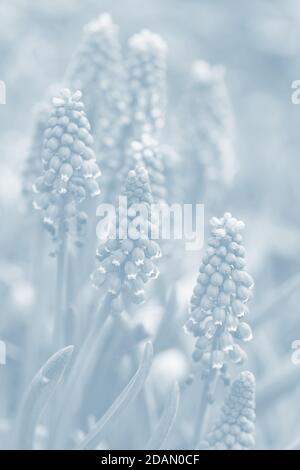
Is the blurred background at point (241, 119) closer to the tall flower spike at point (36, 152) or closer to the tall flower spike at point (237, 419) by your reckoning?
the tall flower spike at point (36, 152)

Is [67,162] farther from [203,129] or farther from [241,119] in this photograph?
[241,119]

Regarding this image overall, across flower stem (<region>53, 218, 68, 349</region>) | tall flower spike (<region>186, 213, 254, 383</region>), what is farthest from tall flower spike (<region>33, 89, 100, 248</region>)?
tall flower spike (<region>186, 213, 254, 383</region>)

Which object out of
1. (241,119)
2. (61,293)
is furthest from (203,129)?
(241,119)

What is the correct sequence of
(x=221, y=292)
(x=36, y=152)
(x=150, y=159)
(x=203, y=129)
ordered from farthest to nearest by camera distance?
(x=203, y=129) < (x=36, y=152) < (x=150, y=159) < (x=221, y=292)

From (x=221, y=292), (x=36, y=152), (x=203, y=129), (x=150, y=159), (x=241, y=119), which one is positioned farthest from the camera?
(x=241, y=119)

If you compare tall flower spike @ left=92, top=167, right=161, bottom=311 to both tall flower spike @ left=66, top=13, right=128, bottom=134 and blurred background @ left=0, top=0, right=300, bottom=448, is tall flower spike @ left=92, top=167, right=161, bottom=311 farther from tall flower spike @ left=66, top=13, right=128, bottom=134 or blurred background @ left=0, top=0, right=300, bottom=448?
blurred background @ left=0, top=0, right=300, bottom=448
